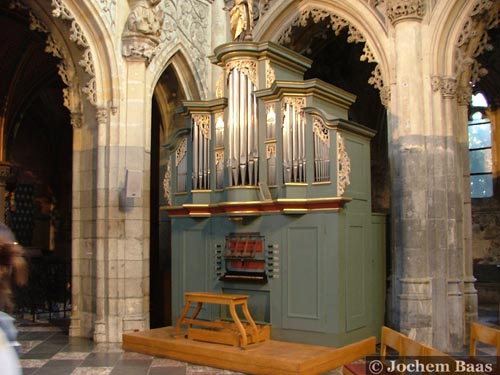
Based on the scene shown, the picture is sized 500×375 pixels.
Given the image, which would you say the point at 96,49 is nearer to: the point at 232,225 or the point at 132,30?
the point at 132,30

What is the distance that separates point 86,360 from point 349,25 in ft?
22.7

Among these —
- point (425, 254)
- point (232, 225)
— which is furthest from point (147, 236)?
point (425, 254)

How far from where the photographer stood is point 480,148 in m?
16.2

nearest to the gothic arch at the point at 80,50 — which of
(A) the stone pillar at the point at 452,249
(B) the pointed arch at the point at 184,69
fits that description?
(B) the pointed arch at the point at 184,69

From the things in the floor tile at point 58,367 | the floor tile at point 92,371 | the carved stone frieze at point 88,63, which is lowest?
the floor tile at point 58,367

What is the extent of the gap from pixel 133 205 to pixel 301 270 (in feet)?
10.7

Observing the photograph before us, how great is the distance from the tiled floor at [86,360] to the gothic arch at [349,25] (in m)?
4.95

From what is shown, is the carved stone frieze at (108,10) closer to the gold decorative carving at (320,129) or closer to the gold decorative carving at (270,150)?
the gold decorative carving at (270,150)

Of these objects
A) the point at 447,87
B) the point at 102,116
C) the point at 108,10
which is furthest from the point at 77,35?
the point at 447,87

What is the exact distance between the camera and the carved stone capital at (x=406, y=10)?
9.17 meters

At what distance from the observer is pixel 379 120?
54.4 ft

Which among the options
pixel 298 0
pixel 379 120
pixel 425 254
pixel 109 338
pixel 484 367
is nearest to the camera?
pixel 484 367

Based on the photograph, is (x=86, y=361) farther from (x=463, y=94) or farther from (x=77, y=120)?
(x=463, y=94)

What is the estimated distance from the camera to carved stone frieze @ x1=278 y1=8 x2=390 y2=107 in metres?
9.81
